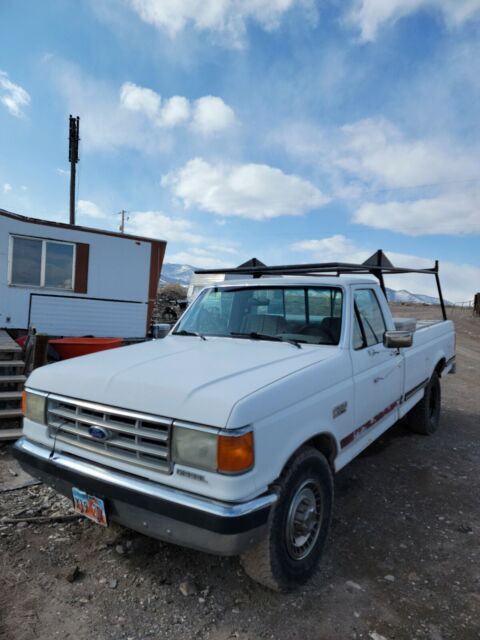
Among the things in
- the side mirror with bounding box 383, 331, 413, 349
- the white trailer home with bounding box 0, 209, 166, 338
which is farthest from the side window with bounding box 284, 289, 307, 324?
the white trailer home with bounding box 0, 209, 166, 338

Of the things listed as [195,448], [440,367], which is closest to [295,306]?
[195,448]

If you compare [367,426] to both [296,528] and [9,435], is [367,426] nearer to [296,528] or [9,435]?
[296,528]

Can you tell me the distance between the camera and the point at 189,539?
2111mm

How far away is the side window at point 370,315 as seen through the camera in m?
3.63

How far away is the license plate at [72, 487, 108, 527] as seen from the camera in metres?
2.41

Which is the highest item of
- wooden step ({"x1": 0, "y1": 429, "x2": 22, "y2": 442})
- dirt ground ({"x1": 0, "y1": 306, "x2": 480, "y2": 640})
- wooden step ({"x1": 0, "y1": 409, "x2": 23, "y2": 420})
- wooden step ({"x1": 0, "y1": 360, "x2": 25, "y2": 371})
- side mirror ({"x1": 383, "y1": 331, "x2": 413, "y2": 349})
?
side mirror ({"x1": 383, "y1": 331, "x2": 413, "y2": 349})

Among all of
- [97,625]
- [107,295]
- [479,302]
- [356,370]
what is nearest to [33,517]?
[97,625]

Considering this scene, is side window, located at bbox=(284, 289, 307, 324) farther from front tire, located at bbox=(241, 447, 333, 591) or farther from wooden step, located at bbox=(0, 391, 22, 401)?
wooden step, located at bbox=(0, 391, 22, 401)

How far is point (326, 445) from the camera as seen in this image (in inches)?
112

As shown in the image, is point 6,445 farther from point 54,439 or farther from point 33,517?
point 54,439

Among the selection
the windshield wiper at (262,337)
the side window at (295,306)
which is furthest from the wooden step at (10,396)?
the side window at (295,306)

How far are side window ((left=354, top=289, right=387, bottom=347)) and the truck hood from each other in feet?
2.10

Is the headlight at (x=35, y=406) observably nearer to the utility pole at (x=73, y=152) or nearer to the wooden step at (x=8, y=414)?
the wooden step at (x=8, y=414)

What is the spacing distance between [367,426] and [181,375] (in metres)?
1.79
